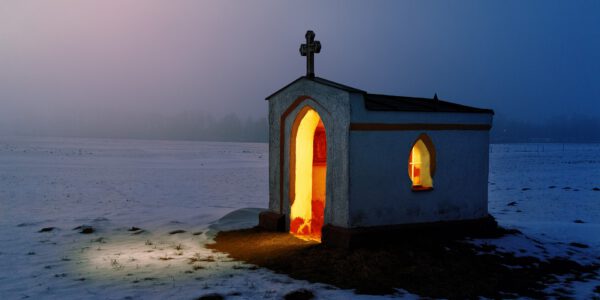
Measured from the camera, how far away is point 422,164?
40.9 ft

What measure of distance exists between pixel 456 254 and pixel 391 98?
440 centimetres

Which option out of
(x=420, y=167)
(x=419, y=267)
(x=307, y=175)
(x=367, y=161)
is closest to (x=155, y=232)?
(x=307, y=175)

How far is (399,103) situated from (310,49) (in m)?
2.70

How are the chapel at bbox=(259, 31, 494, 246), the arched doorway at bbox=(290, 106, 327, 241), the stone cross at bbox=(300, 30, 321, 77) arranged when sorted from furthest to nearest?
1. the arched doorway at bbox=(290, 106, 327, 241)
2. the stone cross at bbox=(300, 30, 321, 77)
3. the chapel at bbox=(259, 31, 494, 246)

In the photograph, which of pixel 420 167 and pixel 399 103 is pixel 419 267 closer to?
pixel 420 167

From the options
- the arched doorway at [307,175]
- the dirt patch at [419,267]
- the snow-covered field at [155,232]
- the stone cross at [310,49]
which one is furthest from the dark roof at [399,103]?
the snow-covered field at [155,232]

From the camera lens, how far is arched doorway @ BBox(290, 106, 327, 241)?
13.1 metres

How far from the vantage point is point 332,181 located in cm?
1143

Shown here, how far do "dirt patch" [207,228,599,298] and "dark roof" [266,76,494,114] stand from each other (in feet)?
10.0

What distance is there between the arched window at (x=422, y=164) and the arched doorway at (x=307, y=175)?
101 inches

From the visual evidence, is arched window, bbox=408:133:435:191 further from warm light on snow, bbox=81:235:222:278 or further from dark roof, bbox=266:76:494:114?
warm light on snow, bbox=81:235:222:278

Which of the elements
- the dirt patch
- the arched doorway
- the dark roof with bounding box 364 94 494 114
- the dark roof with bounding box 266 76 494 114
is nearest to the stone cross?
the dark roof with bounding box 266 76 494 114

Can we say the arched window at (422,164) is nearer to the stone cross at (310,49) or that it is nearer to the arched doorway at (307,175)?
the arched doorway at (307,175)

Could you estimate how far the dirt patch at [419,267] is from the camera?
346 inches
